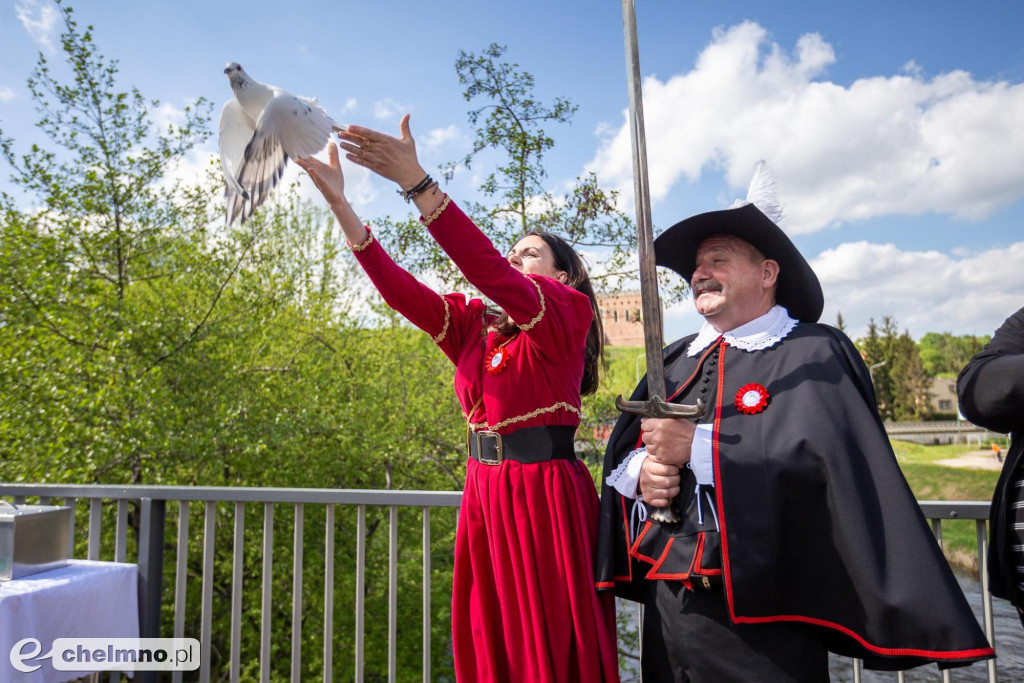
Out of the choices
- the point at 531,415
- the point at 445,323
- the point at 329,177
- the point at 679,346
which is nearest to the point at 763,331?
the point at 679,346

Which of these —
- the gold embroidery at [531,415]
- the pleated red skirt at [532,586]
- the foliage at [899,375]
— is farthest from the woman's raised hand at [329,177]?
the foliage at [899,375]

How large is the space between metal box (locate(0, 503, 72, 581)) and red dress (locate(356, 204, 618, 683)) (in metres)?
1.42

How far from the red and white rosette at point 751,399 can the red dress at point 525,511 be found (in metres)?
0.45

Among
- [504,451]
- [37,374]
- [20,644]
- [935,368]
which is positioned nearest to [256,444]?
[37,374]

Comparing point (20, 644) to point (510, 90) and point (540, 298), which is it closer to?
point (540, 298)

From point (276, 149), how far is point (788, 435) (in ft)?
3.80

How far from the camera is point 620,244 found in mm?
5699

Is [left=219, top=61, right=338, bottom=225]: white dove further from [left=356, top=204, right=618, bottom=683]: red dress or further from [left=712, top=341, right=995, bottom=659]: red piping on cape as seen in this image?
[left=712, top=341, right=995, bottom=659]: red piping on cape

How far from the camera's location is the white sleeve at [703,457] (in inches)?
52.7

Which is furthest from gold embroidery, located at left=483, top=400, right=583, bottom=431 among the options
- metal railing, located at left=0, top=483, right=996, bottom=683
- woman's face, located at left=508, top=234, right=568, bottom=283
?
metal railing, located at left=0, top=483, right=996, bottom=683

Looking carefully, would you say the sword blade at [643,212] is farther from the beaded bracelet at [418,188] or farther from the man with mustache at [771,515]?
the beaded bracelet at [418,188]

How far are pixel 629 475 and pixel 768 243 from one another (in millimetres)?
595

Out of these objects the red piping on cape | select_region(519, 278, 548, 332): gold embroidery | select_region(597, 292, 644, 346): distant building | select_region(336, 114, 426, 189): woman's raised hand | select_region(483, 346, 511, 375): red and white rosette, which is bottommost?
the red piping on cape

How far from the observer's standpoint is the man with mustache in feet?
3.92
